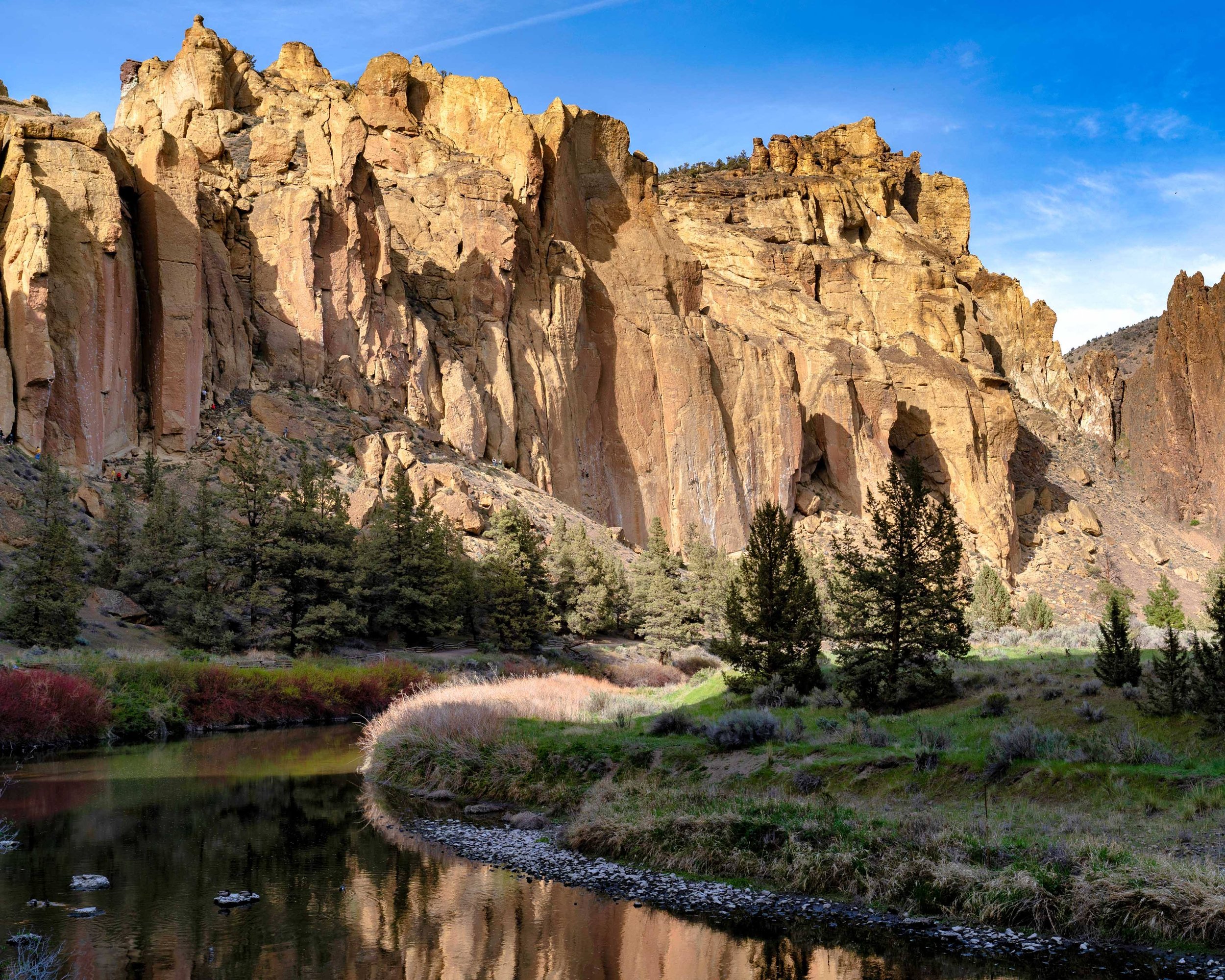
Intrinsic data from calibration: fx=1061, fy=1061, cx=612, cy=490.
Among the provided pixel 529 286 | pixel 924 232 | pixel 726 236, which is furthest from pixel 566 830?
pixel 924 232

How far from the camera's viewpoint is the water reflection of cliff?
13.1m

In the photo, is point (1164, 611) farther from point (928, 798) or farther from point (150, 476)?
point (150, 476)

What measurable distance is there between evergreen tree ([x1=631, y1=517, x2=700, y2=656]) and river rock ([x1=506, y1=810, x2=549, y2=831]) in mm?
32484

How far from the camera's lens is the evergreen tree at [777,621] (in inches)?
1062

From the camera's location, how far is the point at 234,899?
1578cm

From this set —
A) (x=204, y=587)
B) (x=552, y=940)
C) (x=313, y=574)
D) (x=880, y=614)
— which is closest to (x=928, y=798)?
(x=552, y=940)

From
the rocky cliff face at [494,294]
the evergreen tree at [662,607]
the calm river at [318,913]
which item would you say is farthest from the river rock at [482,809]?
the rocky cliff face at [494,294]

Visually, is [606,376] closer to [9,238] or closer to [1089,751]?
[9,238]

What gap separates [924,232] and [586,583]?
7626 cm

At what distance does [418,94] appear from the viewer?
8606 cm

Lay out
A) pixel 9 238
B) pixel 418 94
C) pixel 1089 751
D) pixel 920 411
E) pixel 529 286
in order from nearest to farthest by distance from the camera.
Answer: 1. pixel 1089 751
2. pixel 9 238
3. pixel 529 286
4. pixel 418 94
5. pixel 920 411

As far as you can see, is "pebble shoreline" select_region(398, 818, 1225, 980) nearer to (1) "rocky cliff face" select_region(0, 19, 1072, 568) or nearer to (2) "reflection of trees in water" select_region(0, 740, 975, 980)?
(2) "reflection of trees in water" select_region(0, 740, 975, 980)

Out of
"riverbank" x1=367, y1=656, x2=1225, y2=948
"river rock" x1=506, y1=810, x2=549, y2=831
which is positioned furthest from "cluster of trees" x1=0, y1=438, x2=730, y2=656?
"river rock" x1=506, y1=810, x2=549, y2=831

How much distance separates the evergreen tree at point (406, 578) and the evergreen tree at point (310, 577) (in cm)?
116
